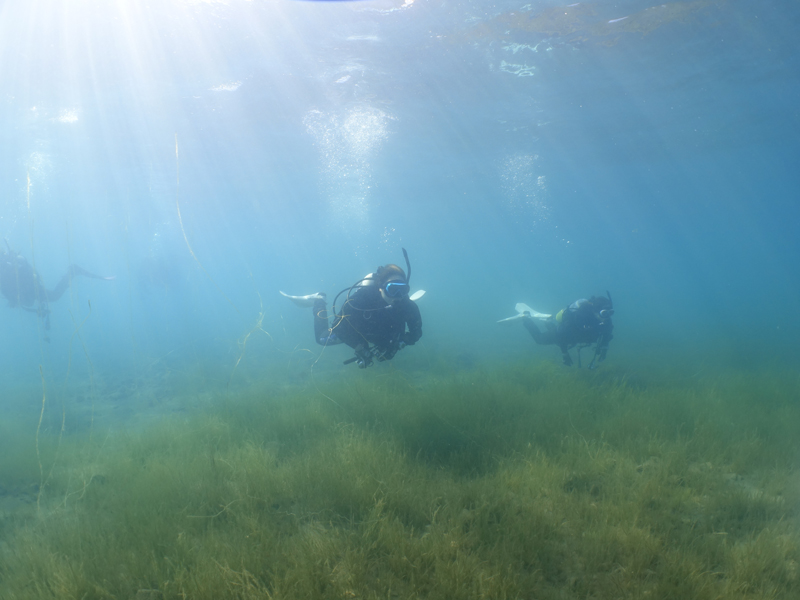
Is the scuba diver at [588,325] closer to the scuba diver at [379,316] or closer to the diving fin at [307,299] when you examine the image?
the scuba diver at [379,316]

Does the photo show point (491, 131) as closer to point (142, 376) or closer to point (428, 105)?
point (428, 105)

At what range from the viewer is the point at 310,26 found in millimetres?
12609

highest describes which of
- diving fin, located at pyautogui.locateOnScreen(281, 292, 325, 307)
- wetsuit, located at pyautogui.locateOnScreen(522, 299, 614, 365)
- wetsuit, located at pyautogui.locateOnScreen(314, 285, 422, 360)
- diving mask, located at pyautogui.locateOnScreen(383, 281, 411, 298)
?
diving mask, located at pyautogui.locateOnScreen(383, 281, 411, 298)

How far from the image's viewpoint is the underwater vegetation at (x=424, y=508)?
308 cm

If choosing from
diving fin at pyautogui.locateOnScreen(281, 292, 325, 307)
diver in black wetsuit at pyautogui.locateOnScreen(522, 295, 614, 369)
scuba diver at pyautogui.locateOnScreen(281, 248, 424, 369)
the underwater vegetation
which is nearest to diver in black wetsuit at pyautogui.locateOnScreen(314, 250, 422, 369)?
scuba diver at pyautogui.locateOnScreen(281, 248, 424, 369)

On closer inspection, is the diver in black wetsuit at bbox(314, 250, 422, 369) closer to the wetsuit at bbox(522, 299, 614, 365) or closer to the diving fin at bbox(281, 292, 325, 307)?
the diving fin at bbox(281, 292, 325, 307)

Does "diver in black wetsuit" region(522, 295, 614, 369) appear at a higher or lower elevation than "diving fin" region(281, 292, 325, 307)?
lower

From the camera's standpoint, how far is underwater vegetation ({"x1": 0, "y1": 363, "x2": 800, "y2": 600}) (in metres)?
3.08

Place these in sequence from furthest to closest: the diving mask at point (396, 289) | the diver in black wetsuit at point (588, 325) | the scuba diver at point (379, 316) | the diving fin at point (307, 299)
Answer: the diver in black wetsuit at point (588, 325) < the diving fin at point (307, 299) < the scuba diver at point (379, 316) < the diving mask at point (396, 289)

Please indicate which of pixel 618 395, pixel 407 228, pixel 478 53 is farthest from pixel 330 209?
pixel 618 395

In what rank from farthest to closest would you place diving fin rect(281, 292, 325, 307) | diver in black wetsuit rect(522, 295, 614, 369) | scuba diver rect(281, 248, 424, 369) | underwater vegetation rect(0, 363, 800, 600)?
diver in black wetsuit rect(522, 295, 614, 369), diving fin rect(281, 292, 325, 307), scuba diver rect(281, 248, 424, 369), underwater vegetation rect(0, 363, 800, 600)

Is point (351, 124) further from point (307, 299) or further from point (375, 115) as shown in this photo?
point (307, 299)

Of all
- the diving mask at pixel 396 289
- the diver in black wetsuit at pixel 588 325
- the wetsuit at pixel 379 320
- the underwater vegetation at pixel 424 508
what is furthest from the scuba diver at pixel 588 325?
the diving mask at pixel 396 289

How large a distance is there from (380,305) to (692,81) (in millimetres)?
19071
